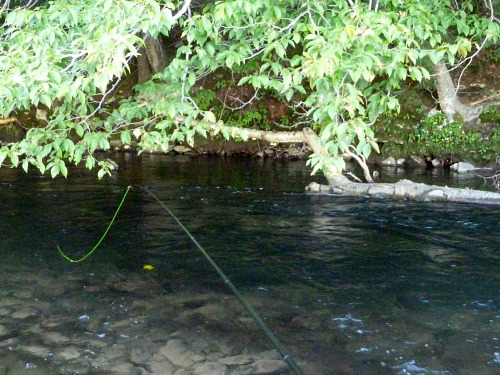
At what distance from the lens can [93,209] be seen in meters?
10.4

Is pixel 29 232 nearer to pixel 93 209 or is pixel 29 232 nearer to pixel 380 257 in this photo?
pixel 93 209

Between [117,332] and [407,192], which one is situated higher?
[407,192]

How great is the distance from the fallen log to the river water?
42 centimetres

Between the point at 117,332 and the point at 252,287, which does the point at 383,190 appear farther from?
the point at 117,332

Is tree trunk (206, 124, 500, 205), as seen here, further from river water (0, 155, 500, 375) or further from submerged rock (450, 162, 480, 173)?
submerged rock (450, 162, 480, 173)

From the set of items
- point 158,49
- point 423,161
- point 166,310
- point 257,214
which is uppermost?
point 158,49

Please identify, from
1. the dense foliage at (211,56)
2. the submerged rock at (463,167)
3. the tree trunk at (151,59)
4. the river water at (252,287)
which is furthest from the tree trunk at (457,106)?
the dense foliage at (211,56)

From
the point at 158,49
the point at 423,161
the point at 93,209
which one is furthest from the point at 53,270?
the point at 158,49

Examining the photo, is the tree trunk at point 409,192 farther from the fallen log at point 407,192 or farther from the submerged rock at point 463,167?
the submerged rock at point 463,167

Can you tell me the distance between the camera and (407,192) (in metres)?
11.3

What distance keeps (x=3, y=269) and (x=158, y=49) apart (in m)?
13.1

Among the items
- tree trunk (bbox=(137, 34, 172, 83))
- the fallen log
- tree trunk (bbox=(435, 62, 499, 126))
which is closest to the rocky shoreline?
the fallen log

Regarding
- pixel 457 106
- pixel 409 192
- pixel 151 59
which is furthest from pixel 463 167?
pixel 151 59

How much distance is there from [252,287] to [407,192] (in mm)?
5825
